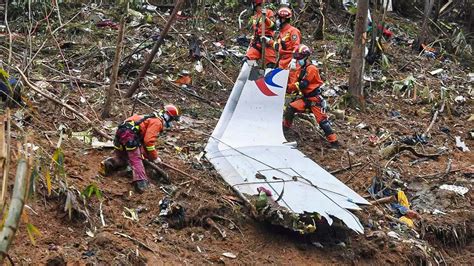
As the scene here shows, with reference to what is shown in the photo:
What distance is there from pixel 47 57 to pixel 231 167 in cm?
390

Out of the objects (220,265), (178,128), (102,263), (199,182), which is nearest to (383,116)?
(178,128)

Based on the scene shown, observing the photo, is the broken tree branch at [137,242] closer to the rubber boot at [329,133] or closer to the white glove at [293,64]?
the rubber boot at [329,133]

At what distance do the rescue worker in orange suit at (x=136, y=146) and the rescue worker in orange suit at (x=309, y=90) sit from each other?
2.27m

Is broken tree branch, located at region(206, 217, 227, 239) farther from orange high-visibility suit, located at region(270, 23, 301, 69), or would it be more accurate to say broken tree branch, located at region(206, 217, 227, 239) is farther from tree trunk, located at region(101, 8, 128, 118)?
orange high-visibility suit, located at region(270, 23, 301, 69)

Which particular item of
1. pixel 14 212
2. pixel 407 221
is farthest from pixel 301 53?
pixel 14 212

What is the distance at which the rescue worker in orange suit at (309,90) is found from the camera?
7180 mm

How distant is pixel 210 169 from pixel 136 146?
89cm

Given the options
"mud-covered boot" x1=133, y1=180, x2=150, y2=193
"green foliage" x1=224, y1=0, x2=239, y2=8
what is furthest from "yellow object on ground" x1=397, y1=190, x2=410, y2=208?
"green foliage" x1=224, y1=0, x2=239, y2=8

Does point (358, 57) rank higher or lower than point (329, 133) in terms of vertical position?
higher

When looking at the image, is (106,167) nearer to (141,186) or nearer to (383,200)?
(141,186)

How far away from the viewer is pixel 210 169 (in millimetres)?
5824

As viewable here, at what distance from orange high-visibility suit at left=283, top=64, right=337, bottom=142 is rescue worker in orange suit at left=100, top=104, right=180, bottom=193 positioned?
7.46ft

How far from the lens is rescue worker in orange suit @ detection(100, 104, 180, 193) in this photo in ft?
17.1

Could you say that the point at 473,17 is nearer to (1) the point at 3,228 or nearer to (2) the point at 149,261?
(2) the point at 149,261
